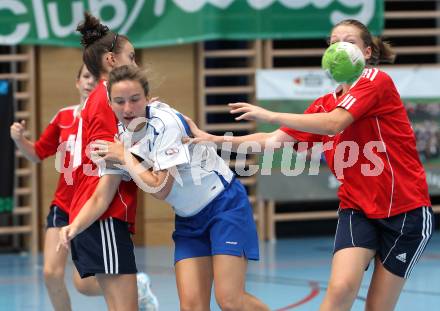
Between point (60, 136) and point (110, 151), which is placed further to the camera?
point (60, 136)

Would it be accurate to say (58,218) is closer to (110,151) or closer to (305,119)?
(110,151)

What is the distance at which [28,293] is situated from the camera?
7297 mm

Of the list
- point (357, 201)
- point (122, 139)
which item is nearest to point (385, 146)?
point (357, 201)

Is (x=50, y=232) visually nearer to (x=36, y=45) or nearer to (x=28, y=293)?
(x=28, y=293)

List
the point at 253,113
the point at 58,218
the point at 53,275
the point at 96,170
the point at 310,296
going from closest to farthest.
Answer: the point at 253,113 < the point at 96,170 < the point at 53,275 < the point at 58,218 < the point at 310,296

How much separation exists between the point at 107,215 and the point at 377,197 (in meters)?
1.22

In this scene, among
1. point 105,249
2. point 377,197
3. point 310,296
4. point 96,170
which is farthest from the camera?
point 310,296

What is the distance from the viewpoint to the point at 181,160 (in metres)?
4.22

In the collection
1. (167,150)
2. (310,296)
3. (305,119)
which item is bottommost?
(310,296)

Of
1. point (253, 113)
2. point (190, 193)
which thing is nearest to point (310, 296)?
point (190, 193)

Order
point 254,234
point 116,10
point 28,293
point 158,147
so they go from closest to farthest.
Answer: point 158,147, point 254,234, point 28,293, point 116,10

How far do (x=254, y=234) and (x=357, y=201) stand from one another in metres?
0.53

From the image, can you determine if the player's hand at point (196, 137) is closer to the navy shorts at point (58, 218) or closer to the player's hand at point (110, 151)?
the player's hand at point (110, 151)

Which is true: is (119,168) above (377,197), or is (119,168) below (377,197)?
above
